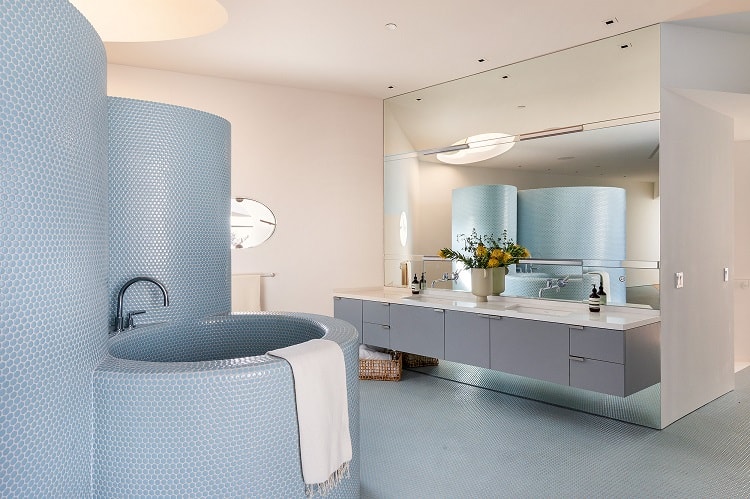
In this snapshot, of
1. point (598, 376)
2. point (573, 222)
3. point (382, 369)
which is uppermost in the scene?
point (573, 222)

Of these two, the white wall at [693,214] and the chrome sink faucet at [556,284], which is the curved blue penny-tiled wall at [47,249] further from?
the white wall at [693,214]

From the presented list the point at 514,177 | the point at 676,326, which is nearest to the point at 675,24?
the point at 514,177

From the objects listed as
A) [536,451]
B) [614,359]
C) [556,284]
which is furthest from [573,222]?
[536,451]

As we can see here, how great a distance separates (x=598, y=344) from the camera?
2.98 metres

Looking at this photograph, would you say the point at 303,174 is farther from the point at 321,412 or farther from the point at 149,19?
the point at 321,412

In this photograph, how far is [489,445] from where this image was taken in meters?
2.96

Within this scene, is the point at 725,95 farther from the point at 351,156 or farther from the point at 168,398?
the point at 168,398

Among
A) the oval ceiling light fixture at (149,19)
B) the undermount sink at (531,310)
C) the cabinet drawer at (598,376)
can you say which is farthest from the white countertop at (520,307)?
the oval ceiling light fixture at (149,19)

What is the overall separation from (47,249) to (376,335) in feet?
10.6

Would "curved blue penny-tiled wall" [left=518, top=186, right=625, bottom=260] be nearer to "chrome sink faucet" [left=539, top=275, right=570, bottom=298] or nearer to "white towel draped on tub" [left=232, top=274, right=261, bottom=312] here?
"chrome sink faucet" [left=539, top=275, right=570, bottom=298]

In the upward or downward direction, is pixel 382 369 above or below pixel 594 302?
below

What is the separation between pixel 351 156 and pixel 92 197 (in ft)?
11.1

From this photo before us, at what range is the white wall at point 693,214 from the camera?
3.26 meters

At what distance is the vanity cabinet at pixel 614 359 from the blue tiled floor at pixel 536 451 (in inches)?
13.9
